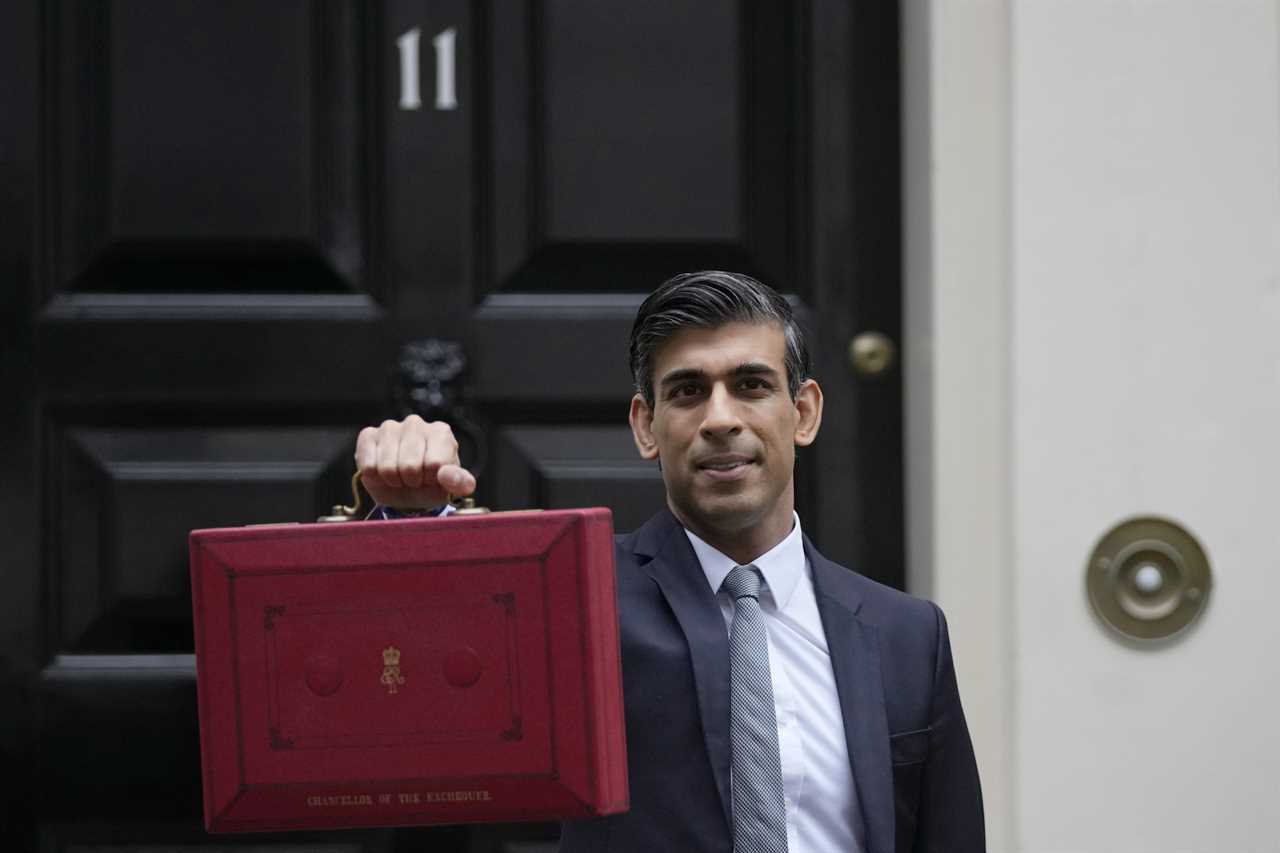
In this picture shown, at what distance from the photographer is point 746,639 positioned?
175cm

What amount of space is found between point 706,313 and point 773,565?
273mm

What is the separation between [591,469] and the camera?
262cm

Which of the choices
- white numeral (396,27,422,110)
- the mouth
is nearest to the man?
the mouth

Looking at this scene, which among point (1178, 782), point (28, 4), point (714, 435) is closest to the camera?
point (714, 435)

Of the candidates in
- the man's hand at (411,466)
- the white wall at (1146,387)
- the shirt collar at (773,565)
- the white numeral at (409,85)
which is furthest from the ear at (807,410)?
the white numeral at (409,85)

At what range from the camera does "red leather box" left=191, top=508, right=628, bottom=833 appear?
60.3 inches

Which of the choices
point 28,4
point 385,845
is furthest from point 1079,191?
point 28,4

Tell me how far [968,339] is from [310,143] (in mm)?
1019

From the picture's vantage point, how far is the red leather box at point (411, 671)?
1.53 metres

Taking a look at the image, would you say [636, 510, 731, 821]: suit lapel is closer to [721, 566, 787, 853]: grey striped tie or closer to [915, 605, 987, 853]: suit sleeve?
[721, 566, 787, 853]: grey striped tie

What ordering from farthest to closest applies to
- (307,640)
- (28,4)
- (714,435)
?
(28,4) → (714,435) → (307,640)

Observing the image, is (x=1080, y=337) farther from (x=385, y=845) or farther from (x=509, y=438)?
(x=385, y=845)

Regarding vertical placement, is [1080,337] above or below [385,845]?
above

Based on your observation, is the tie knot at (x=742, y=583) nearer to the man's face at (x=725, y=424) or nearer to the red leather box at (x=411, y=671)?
the man's face at (x=725, y=424)
